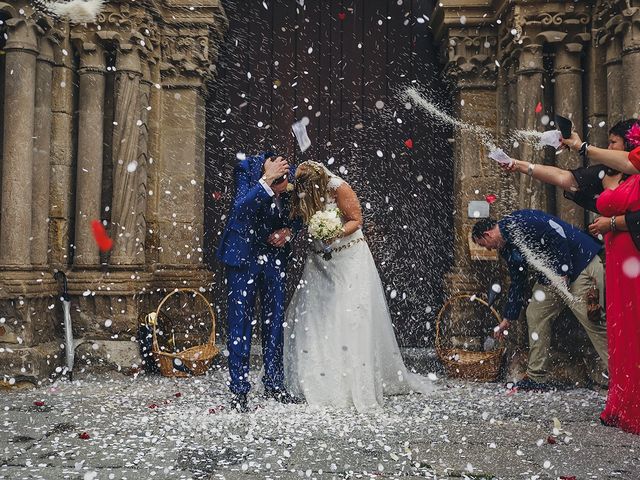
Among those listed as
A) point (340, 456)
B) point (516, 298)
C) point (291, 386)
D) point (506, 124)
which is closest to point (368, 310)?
point (291, 386)

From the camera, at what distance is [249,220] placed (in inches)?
180

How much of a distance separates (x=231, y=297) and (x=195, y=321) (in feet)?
6.09

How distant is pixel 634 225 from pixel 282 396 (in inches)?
108

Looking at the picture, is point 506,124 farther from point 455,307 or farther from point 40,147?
point 40,147

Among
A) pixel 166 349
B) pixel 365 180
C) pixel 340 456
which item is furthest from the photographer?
pixel 365 180

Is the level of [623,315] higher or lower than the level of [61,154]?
lower

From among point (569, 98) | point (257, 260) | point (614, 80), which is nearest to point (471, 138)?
point (569, 98)

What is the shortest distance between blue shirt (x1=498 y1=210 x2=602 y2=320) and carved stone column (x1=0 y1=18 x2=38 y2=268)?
4.12 meters

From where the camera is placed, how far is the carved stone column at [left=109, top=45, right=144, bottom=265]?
234 inches

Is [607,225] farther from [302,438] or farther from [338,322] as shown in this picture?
[302,438]

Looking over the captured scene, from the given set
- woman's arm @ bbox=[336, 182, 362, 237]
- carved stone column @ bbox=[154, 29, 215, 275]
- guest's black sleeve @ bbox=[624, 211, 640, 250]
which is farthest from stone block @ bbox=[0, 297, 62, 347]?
guest's black sleeve @ bbox=[624, 211, 640, 250]

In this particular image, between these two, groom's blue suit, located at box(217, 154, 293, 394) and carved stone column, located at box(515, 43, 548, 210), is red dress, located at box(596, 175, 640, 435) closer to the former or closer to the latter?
carved stone column, located at box(515, 43, 548, 210)

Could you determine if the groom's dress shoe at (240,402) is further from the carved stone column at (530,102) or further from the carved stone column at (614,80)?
the carved stone column at (614,80)

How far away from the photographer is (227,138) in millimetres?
6914
